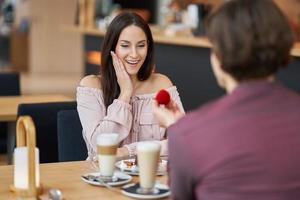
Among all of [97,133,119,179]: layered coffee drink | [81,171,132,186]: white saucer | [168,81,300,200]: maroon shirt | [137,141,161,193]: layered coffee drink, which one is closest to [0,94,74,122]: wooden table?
[81,171,132,186]: white saucer

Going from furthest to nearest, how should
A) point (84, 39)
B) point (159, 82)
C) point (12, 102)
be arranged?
1. point (84, 39)
2. point (12, 102)
3. point (159, 82)

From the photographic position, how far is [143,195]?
1.94m

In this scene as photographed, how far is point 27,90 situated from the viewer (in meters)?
9.96

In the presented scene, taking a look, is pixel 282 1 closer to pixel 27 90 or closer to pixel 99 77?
pixel 27 90

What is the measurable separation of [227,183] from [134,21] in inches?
56.8

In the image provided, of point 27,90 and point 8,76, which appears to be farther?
point 27,90

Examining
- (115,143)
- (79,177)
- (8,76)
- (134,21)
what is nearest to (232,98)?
(115,143)

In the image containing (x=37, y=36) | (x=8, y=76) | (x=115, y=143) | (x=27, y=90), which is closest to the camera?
(x=115, y=143)

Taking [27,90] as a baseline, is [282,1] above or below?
above

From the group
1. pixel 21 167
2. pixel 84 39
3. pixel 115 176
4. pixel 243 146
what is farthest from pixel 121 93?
pixel 84 39

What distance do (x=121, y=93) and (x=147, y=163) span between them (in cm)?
90

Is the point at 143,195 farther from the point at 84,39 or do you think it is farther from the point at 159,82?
the point at 84,39

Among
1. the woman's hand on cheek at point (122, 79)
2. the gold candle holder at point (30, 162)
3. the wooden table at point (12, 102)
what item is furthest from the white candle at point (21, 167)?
the wooden table at point (12, 102)

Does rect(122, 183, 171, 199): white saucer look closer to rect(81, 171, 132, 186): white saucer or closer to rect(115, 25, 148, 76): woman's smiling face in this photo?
rect(81, 171, 132, 186): white saucer
